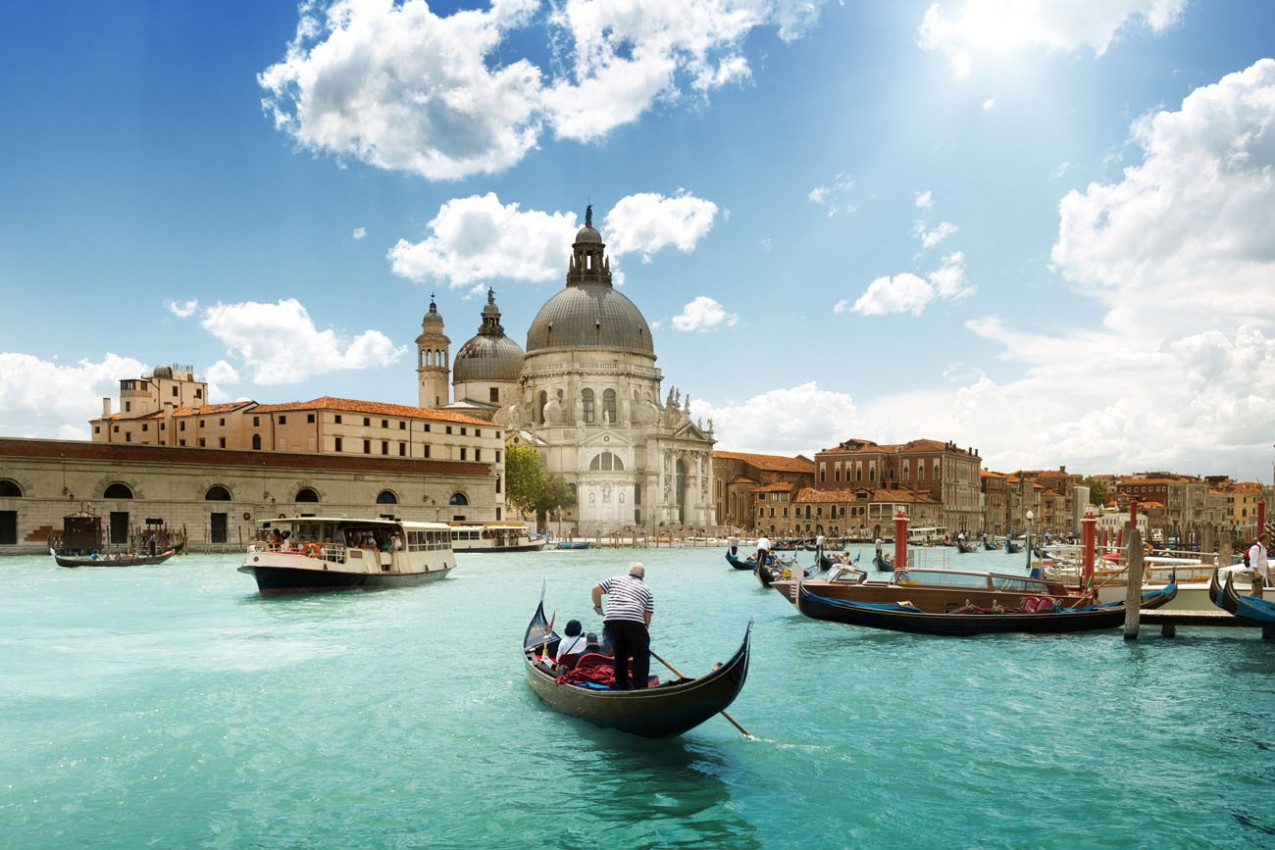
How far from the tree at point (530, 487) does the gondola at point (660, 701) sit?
55.0 meters

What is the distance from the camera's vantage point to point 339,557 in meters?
27.4

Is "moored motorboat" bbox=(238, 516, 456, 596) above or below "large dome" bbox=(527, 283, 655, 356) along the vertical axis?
below

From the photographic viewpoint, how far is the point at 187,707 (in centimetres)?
1306

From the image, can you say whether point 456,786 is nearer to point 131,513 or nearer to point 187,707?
point 187,707

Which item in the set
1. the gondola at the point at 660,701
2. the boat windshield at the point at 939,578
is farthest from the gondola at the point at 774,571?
the gondola at the point at 660,701

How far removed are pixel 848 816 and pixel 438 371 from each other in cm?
7530

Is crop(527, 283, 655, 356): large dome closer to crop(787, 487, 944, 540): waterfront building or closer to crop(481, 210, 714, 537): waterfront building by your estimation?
crop(481, 210, 714, 537): waterfront building

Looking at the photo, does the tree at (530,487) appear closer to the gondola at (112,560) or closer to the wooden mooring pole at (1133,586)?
the gondola at (112,560)

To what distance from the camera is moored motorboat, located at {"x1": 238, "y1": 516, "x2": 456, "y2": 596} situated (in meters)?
25.9

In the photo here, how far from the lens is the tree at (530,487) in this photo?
6675 cm

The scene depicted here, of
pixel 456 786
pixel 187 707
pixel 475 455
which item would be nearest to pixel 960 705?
pixel 456 786

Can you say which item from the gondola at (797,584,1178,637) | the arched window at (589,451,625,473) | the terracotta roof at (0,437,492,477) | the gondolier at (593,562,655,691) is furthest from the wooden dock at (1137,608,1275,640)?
the arched window at (589,451,625,473)

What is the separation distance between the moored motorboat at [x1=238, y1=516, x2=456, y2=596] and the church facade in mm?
40360

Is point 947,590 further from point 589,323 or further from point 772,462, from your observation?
point 772,462
